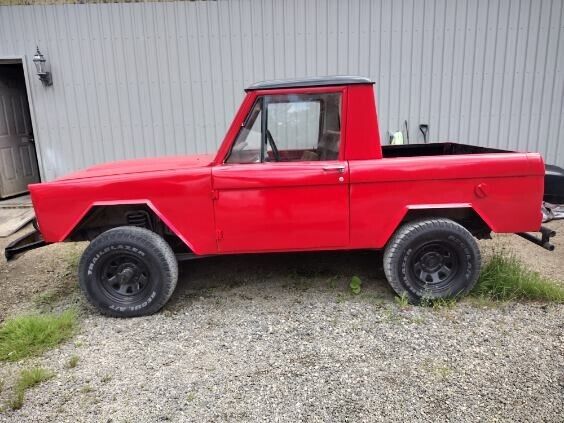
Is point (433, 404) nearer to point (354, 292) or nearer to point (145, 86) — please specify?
point (354, 292)

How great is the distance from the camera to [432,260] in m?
3.73

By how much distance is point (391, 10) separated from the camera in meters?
6.99

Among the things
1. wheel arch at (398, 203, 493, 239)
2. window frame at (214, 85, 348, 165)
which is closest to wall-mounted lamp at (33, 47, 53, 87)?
window frame at (214, 85, 348, 165)

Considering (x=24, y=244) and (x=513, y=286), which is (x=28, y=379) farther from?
(x=513, y=286)

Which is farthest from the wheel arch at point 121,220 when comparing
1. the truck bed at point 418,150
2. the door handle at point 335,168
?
the truck bed at point 418,150

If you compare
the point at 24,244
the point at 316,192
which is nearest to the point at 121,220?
the point at 24,244

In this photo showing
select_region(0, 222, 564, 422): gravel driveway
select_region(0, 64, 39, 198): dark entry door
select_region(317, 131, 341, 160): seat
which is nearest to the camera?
select_region(0, 222, 564, 422): gravel driveway

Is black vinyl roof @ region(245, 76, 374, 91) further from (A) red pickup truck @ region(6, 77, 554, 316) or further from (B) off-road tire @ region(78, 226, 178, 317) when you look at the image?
(B) off-road tire @ region(78, 226, 178, 317)

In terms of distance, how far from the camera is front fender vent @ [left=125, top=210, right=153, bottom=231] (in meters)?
3.78

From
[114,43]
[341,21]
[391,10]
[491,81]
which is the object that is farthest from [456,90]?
[114,43]

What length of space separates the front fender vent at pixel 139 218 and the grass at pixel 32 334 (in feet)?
3.01

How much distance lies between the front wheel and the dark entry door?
25.0 ft

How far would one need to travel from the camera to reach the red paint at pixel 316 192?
3521 mm

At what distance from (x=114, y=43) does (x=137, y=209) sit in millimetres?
4589
